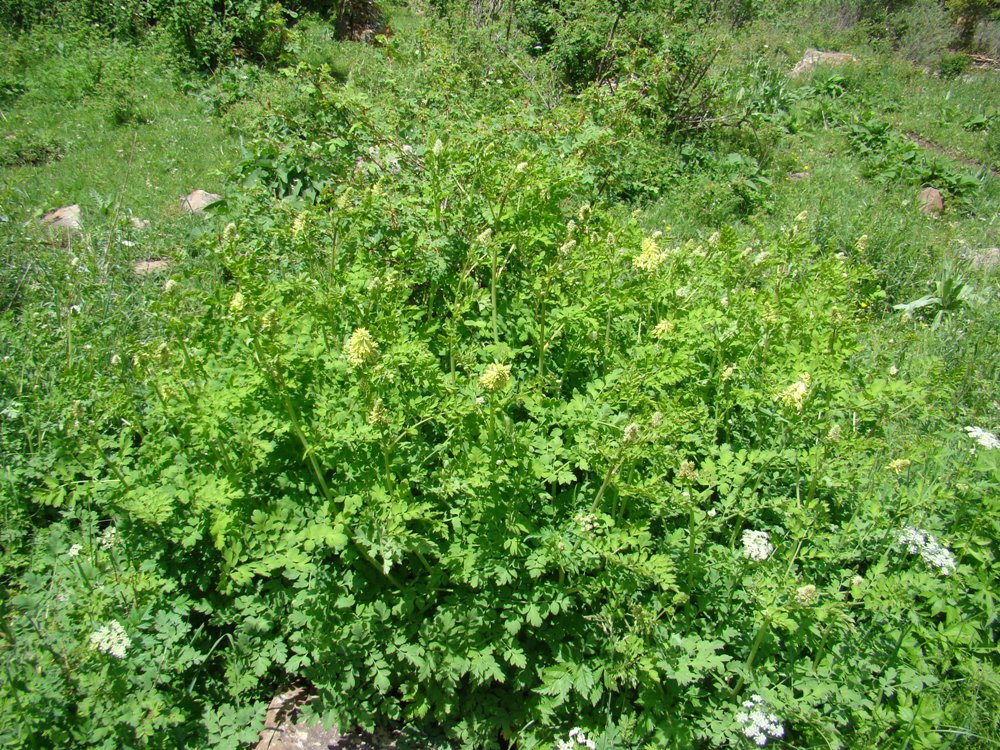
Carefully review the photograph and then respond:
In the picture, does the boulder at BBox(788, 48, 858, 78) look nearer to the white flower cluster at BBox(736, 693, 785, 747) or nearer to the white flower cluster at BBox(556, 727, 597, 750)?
the white flower cluster at BBox(736, 693, 785, 747)

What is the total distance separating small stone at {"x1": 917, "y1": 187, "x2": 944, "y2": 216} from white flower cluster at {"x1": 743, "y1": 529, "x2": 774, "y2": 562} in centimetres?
590

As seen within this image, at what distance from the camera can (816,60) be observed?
12.2 meters

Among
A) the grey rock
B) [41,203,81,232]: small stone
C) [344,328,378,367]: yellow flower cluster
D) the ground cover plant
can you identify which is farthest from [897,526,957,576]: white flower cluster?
[41,203,81,232]: small stone

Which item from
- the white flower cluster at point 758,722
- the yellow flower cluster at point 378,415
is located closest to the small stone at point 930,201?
the white flower cluster at point 758,722

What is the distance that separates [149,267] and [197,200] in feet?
3.95

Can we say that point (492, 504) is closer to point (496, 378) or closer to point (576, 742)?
point (496, 378)

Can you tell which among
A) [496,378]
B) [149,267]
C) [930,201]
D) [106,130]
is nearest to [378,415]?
[496,378]

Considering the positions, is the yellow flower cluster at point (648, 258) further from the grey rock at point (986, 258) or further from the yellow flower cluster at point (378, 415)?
the grey rock at point (986, 258)

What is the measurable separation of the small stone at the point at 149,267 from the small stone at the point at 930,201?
281 inches

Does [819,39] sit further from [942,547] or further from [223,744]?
[223,744]

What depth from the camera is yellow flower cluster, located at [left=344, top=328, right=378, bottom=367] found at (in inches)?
89.8

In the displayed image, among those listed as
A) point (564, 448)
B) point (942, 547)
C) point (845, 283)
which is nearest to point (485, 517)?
point (564, 448)

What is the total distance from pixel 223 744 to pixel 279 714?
279 millimetres

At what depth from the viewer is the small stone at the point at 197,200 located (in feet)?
19.0
